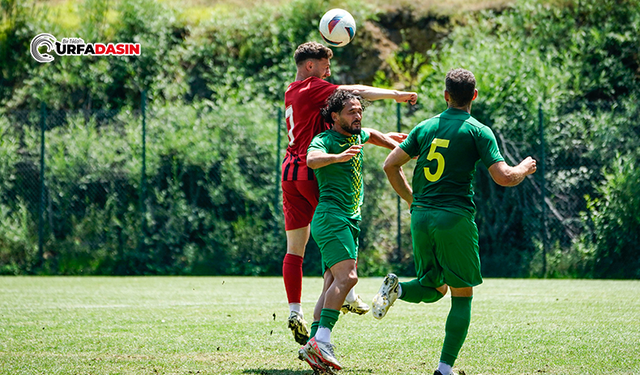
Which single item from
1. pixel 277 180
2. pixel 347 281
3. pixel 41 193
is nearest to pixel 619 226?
pixel 277 180

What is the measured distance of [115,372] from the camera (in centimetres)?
450

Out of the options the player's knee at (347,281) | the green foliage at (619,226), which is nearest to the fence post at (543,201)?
the green foliage at (619,226)

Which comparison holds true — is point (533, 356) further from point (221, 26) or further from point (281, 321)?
point (221, 26)

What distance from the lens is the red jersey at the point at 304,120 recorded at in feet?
17.8

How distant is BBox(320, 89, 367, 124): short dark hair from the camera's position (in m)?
4.96

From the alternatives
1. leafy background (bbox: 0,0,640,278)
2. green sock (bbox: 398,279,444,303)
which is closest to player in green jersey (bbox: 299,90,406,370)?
green sock (bbox: 398,279,444,303)

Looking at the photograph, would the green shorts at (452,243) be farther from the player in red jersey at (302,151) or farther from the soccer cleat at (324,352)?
the player in red jersey at (302,151)

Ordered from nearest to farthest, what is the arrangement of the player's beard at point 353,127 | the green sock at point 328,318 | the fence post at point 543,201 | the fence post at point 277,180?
the green sock at point 328,318 → the player's beard at point 353,127 → the fence post at point 543,201 → the fence post at point 277,180

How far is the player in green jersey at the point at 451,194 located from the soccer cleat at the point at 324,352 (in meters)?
0.38

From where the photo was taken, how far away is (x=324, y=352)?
177 inches

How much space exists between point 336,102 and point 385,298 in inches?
54.7

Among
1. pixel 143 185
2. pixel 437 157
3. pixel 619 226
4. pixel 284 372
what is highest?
pixel 143 185

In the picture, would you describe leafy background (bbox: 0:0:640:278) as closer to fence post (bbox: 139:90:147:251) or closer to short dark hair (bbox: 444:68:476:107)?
fence post (bbox: 139:90:147:251)

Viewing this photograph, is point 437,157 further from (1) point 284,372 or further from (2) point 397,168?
(1) point 284,372
